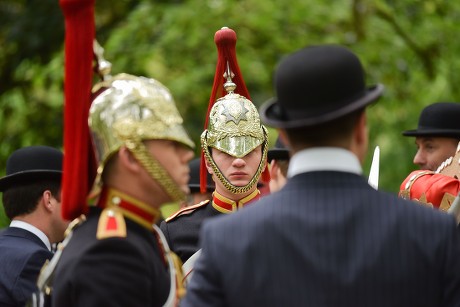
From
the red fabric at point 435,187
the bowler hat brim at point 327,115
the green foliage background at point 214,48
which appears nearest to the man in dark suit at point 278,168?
the red fabric at point 435,187

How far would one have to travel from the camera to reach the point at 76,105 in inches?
169

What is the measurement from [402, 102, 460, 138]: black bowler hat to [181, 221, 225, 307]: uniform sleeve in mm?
3923

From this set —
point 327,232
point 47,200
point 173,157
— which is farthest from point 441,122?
point 327,232

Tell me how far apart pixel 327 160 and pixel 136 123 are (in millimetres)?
833

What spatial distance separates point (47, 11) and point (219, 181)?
7927mm

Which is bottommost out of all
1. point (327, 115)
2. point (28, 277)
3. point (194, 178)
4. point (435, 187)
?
point (194, 178)

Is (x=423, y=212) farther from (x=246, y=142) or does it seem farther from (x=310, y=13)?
(x=310, y=13)

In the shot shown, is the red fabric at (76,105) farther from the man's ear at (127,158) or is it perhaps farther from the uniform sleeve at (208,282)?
the uniform sleeve at (208,282)

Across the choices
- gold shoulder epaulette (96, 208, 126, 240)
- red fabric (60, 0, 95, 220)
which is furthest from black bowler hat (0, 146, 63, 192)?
gold shoulder epaulette (96, 208, 126, 240)

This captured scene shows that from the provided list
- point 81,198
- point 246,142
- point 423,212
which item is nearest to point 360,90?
point 423,212

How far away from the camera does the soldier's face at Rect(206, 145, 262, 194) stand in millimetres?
6566

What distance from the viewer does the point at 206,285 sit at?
3.69m

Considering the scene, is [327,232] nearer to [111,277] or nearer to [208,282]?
[208,282]

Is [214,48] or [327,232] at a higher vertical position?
[327,232]
